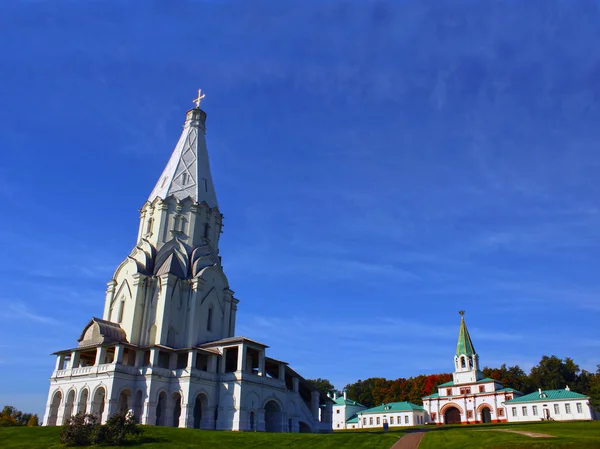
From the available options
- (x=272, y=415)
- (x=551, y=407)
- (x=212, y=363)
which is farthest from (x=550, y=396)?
(x=212, y=363)

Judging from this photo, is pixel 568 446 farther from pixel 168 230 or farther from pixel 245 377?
pixel 168 230

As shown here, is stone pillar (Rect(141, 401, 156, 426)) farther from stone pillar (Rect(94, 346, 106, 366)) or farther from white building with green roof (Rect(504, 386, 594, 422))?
white building with green roof (Rect(504, 386, 594, 422))

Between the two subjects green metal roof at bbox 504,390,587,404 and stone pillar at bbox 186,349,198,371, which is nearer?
stone pillar at bbox 186,349,198,371

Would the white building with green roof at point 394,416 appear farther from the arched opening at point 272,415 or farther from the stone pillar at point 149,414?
the stone pillar at point 149,414

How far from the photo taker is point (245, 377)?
36.7 metres

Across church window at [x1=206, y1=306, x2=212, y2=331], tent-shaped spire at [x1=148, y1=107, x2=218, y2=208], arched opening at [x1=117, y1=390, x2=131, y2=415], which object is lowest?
arched opening at [x1=117, y1=390, x2=131, y2=415]

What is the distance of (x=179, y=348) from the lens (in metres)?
39.8

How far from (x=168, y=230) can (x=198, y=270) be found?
468 cm

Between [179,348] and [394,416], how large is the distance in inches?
1710

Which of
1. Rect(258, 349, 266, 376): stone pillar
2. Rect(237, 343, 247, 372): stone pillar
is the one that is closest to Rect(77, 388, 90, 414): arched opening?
Rect(237, 343, 247, 372): stone pillar

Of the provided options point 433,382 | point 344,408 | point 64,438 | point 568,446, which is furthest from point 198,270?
point 433,382

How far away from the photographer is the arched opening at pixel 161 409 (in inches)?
1387

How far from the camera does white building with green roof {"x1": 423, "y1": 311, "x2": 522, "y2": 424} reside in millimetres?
68688

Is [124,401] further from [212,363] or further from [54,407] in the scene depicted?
[212,363]
